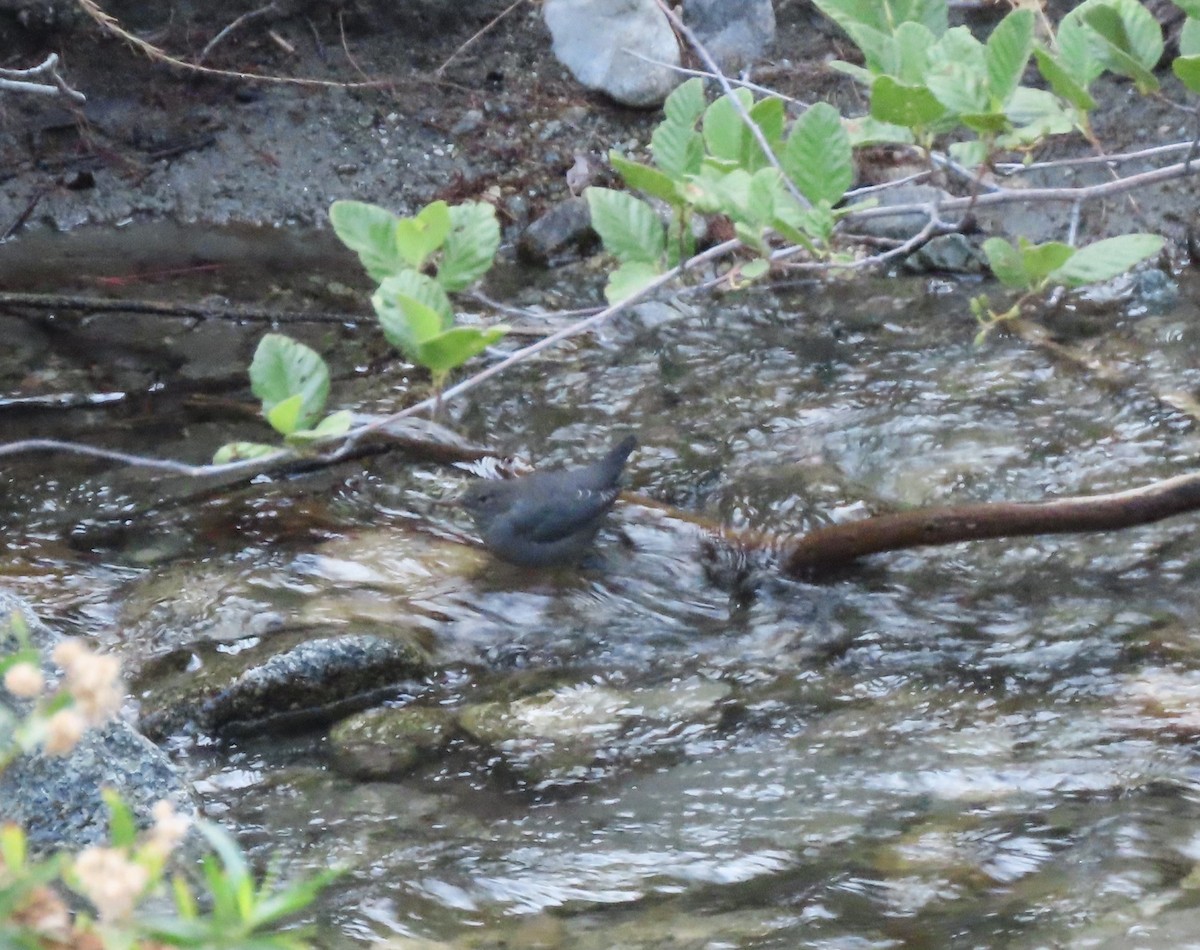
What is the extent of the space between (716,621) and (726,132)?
205 centimetres

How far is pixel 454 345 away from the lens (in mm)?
2180

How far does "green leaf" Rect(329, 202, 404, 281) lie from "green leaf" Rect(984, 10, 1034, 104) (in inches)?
46.9

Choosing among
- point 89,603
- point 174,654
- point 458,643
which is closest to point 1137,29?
point 458,643

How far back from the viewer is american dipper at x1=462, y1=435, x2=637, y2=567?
4.77 metres

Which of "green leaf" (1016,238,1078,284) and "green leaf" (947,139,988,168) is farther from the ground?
"green leaf" (947,139,988,168)

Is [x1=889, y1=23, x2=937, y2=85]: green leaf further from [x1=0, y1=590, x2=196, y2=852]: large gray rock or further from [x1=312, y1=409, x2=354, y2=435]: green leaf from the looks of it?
[x1=0, y1=590, x2=196, y2=852]: large gray rock

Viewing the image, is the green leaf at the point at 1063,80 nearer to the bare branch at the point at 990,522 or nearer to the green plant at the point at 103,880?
the bare branch at the point at 990,522

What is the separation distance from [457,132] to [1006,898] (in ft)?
24.3

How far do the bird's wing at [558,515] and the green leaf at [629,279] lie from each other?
2200 mm

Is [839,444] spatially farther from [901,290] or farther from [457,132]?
[457,132]

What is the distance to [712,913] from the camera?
8.57 feet

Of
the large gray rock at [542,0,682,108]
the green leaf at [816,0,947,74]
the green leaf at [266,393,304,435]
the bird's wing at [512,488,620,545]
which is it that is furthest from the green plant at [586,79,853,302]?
the large gray rock at [542,0,682,108]

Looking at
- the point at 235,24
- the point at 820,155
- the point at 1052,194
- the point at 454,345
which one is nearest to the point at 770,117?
the point at 820,155

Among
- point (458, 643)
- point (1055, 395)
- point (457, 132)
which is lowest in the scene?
point (458, 643)
